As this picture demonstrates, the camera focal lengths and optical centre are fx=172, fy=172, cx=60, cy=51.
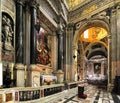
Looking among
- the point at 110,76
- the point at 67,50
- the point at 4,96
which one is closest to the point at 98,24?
the point at 67,50

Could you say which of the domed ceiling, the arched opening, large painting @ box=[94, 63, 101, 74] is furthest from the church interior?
large painting @ box=[94, 63, 101, 74]

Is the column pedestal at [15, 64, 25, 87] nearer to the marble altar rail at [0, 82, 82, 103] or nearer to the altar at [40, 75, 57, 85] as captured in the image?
the marble altar rail at [0, 82, 82, 103]

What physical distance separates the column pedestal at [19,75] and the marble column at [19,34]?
247 mm

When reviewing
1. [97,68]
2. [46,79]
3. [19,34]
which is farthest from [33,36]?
[97,68]

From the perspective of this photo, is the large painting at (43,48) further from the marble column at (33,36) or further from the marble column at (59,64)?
the marble column at (33,36)

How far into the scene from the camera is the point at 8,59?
21.5 feet

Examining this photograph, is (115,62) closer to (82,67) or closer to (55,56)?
(55,56)

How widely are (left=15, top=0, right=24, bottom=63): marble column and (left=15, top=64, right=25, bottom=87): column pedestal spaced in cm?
25

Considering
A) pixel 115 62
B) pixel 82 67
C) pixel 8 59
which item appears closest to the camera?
pixel 8 59

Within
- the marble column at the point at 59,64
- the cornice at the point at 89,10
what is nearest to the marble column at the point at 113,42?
the cornice at the point at 89,10

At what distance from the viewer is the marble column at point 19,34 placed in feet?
22.8

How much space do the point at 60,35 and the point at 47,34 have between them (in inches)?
47.6

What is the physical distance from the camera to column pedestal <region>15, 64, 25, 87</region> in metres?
6.80

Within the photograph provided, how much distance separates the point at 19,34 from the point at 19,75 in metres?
1.66
